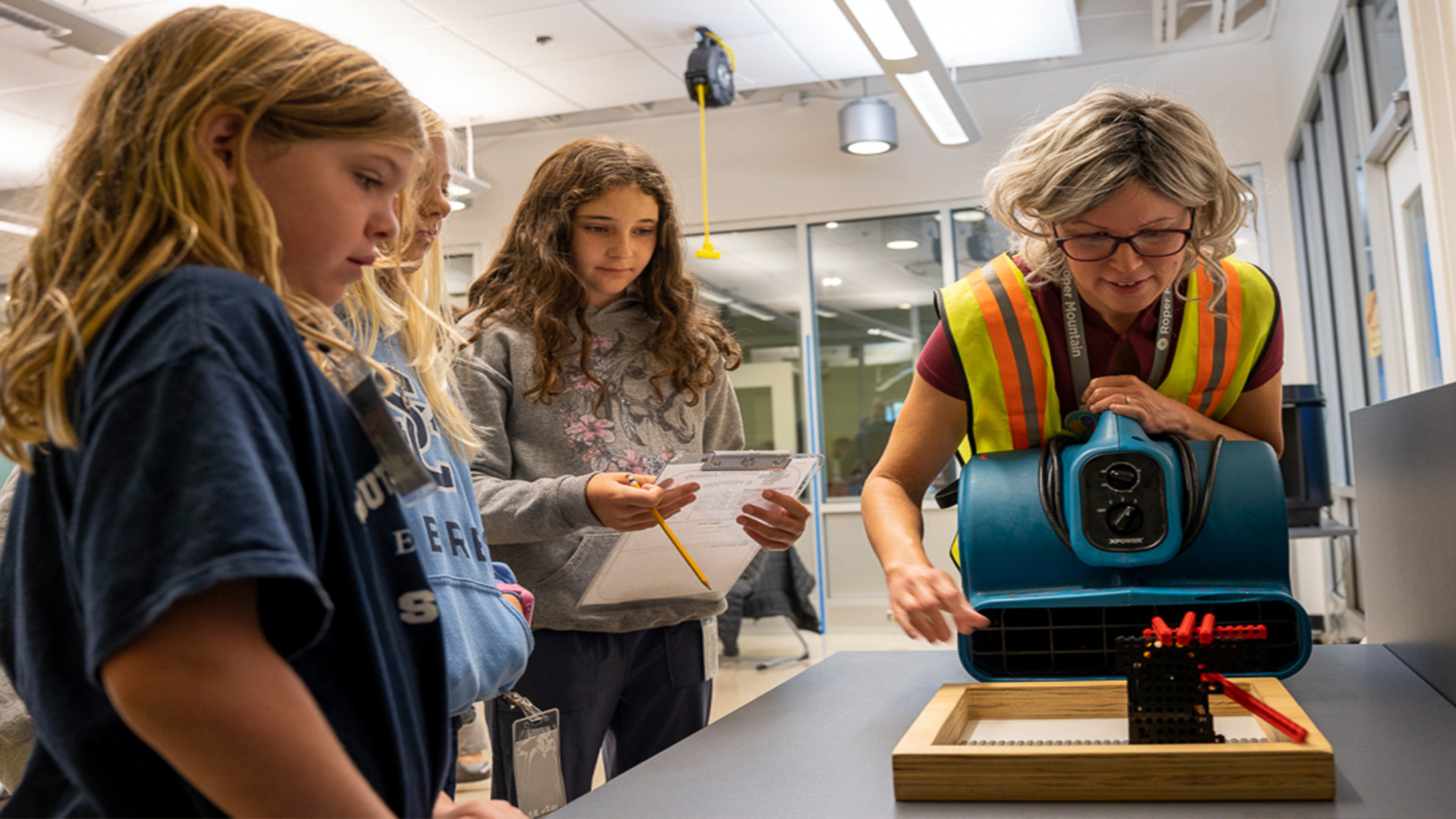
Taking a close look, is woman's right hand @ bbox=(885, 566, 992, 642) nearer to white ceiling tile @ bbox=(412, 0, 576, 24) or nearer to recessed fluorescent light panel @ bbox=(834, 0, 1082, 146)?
recessed fluorescent light panel @ bbox=(834, 0, 1082, 146)

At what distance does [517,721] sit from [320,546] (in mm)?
671

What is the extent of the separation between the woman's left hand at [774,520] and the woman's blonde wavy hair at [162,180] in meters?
0.91

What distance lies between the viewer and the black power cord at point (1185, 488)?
1.12 m

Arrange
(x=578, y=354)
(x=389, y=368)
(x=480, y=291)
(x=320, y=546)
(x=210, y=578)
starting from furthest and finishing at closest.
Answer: (x=480, y=291), (x=578, y=354), (x=389, y=368), (x=320, y=546), (x=210, y=578)

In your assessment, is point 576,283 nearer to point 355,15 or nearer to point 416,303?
point 416,303

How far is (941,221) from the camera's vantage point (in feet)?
20.4

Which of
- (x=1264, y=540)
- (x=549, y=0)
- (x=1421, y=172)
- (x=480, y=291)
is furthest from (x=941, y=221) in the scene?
(x=1264, y=540)

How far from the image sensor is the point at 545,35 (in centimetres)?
480

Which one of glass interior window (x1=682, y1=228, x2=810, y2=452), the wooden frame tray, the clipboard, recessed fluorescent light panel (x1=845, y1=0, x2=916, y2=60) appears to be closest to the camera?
the wooden frame tray

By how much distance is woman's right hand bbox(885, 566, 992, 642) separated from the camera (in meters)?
1.05

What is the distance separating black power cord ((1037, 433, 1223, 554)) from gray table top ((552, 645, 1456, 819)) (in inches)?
8.4

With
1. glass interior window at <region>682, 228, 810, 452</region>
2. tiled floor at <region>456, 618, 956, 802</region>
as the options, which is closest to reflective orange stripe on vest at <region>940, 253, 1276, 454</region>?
tiled floor at <region>456, 618, 956, 802</region>

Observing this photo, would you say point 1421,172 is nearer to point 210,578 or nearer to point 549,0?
point 210,578

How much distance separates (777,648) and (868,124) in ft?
9.25
